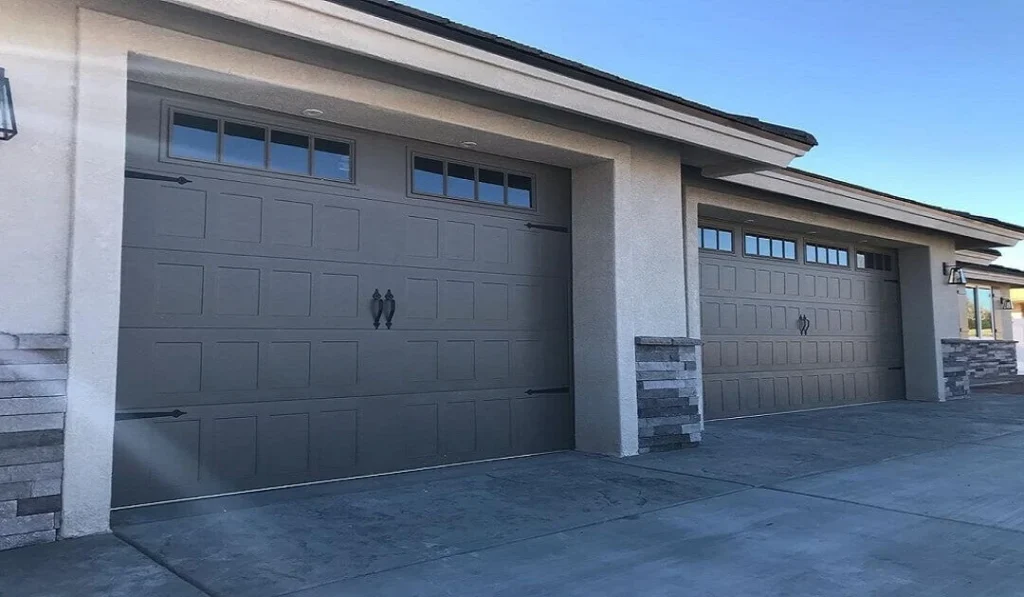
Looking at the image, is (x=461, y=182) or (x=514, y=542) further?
(x=461, y=182)

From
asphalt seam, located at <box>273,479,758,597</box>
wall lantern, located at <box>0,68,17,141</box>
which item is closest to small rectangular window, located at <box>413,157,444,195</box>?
wall lantern, located at <box>0,68,17,141</box>

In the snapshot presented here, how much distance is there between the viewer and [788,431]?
9531mm

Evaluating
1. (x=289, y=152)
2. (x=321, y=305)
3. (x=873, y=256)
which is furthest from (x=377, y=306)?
(x=873, y=256)

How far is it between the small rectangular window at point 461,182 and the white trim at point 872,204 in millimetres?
3902

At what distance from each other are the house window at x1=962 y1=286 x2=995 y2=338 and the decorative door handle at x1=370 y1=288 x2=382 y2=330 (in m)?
16.3

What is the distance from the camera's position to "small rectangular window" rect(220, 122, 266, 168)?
19.0 feet

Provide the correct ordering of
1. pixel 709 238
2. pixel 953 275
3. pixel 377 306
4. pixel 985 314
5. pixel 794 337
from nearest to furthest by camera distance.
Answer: pixel 377 306, pixel 709 238, pixel 794 337, pixel 953 275, pixel 985 314

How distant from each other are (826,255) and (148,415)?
11228 mm

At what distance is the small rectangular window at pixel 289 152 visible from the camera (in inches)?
238

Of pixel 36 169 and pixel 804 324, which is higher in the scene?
pixel 36 169

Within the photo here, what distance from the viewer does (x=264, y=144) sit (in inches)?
236

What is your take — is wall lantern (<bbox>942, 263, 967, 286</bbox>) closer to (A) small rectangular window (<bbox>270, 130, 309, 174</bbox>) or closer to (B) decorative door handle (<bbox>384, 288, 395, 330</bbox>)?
(B) decorative door handle (<bbox>384, 288, 395, 330</bbox>)

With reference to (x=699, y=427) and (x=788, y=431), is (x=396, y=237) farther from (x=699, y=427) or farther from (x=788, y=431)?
(x=788, y=431)

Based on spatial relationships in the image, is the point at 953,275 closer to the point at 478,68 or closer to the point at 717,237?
the point at 717,237
